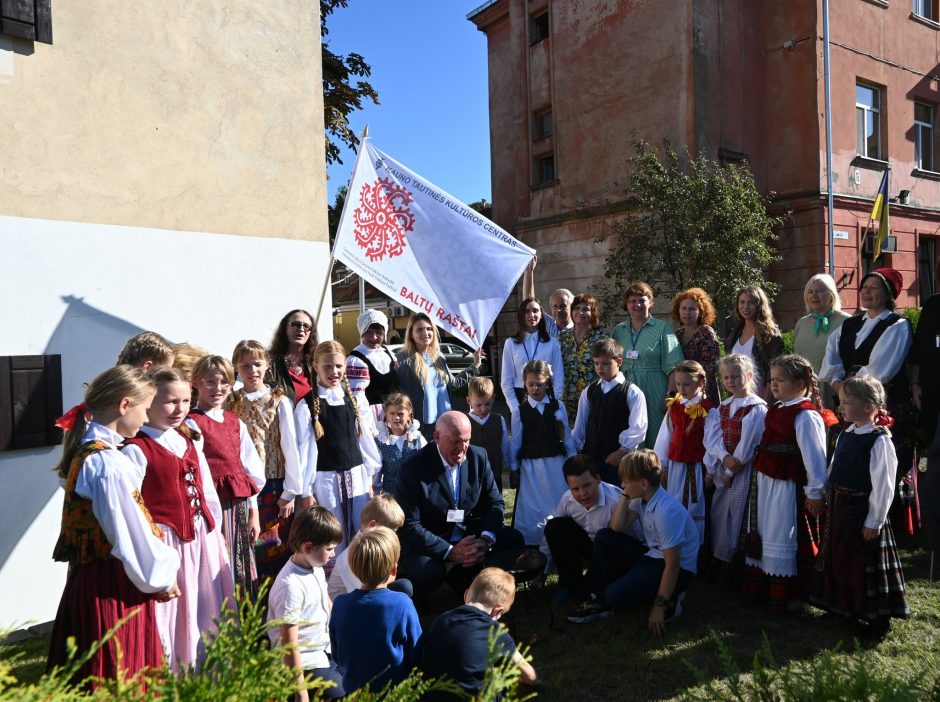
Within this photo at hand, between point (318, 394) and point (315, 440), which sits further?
point (318, 394)

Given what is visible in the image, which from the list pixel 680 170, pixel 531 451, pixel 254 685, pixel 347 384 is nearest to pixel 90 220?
pixel 347 384

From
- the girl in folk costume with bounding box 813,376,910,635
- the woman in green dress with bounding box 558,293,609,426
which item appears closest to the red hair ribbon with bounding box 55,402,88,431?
the woman in green dress with bounding box 558,293,609,426

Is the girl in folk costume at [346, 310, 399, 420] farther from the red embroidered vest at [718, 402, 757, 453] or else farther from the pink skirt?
the red embroidered vest at [718, 402, 757, 453]

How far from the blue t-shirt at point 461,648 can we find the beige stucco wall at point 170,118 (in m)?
3.47

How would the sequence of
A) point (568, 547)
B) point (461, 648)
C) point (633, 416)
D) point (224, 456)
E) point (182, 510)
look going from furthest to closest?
point (633, 416) < point (568, 547) < point (224, 456) < point (182, 510) < point (461, 648)

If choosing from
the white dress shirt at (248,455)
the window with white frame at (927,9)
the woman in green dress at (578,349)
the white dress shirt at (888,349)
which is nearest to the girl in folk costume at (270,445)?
the white dress shirt at (248,455)

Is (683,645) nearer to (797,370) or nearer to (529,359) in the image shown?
(797,370)

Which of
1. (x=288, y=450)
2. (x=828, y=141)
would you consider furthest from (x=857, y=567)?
(x=828, y=141)

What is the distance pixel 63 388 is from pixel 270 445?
1.36m

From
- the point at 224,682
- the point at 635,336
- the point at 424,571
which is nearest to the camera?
the point at 224,682

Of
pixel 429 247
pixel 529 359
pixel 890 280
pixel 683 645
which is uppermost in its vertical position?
pixel 429 247

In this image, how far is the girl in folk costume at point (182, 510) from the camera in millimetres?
3070

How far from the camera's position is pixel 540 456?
17.8 feet

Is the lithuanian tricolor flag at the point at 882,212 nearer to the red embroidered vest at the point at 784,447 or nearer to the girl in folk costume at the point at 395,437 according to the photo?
the red embroidered vest at the point at 784,447
